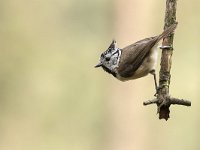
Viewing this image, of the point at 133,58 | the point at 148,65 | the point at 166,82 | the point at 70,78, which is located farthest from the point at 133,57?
the point at 70,78

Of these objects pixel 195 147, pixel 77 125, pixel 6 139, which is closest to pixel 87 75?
pixel 77 125

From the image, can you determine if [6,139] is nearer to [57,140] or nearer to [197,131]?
[57,140]

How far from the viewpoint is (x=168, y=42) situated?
3.59m

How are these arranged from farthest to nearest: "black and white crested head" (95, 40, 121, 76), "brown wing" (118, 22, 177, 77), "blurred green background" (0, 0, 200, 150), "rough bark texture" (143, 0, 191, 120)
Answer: "blurred green background" (0, 0, 200, 150), "black and white crested head" (95, 40, 121, 76), "brown wing" (118, 22, 177, 77), "rough bark texture" (143, 0, 191, 120)

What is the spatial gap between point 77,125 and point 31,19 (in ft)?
8.60

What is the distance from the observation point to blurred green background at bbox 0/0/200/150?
40.2 feet

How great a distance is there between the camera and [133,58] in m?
5.48

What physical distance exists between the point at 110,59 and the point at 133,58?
7.9 inches

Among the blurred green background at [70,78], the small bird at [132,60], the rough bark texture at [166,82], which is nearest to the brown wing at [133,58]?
the small bird at [132,60]

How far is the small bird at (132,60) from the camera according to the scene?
5383mm

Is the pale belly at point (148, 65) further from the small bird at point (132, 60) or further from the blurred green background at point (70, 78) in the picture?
the blurred green background at point (70, 78)

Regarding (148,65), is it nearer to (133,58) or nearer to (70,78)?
(133,58)

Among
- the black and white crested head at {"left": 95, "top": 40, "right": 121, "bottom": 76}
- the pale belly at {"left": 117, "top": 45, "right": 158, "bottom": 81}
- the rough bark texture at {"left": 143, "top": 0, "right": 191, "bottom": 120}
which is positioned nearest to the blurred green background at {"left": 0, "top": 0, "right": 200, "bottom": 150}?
the black and white crested head at {"left": 95, "top": 40, "right": 121, "bottom": 76}

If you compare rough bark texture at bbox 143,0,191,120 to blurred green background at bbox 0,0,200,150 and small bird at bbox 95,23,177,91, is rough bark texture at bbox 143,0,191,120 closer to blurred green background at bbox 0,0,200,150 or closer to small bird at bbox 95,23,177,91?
small bird at bbox 95,23,177,91
